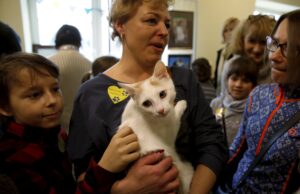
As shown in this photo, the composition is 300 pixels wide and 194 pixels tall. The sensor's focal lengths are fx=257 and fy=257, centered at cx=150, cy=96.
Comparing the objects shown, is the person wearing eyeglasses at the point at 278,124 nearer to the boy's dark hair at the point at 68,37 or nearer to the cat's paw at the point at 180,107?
the cat's paw at the point at 180,107

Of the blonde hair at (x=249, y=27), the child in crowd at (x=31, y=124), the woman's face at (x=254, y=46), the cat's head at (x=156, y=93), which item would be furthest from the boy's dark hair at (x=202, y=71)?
the child in crowd at (x=31, y=124)

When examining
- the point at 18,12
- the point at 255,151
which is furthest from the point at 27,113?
the point at 18,12

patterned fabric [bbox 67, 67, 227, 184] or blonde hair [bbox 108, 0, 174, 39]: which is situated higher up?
blonde hair [bbox 108, 0, 174, 39]

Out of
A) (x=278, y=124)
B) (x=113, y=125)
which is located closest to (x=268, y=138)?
(x=278, y=124)

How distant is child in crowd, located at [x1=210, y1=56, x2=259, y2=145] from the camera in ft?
5.24

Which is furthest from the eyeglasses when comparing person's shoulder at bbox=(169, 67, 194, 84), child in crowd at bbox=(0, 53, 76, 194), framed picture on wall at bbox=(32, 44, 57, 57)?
framed picture on wall at bbox=(32, 44, 57, 57)

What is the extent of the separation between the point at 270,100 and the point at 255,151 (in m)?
0.22

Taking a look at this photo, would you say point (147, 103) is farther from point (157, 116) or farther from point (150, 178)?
point (150, 178)

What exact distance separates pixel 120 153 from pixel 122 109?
0.18m

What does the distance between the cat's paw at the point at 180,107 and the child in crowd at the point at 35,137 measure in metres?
0.19

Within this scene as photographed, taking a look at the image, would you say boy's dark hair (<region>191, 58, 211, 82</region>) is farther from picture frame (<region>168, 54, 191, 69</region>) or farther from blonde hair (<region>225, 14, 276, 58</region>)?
blonde hair (<region>225, 14, 276, 58</region>)

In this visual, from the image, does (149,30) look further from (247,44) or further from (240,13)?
(240,13)

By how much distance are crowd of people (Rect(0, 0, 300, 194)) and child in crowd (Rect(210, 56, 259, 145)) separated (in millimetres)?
499

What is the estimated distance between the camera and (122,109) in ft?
3.00
